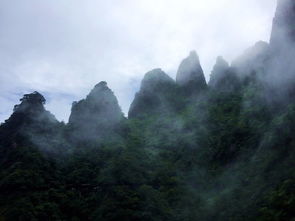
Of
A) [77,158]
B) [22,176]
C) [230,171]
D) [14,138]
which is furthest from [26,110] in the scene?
[230,171]

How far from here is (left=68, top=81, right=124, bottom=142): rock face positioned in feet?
167

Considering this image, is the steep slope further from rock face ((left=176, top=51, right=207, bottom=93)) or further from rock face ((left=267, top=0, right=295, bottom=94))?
rock face ((left=267, top=0, right=295, bottom=94))

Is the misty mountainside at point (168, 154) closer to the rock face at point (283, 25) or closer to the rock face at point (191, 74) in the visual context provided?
the rock face at point (283, 25)

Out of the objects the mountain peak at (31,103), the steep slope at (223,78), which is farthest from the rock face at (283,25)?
the mountain peak at (31,103)

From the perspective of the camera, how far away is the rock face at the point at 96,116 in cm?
5075

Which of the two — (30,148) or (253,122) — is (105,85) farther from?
(253,122)

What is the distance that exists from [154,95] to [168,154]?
17.2m

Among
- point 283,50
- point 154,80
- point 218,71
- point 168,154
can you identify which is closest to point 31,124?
point 168,154

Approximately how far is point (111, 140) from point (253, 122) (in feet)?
56.4

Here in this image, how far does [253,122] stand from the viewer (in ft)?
139

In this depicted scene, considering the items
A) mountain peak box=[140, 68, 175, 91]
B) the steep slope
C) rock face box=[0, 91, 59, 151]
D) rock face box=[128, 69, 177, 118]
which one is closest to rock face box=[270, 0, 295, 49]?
the steep slope

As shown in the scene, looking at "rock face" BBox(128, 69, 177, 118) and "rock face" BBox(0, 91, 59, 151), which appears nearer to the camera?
"rock face" BBox(0, 91, 59, 151)

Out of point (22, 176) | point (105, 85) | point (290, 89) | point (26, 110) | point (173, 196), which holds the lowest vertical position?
point (173, 196)

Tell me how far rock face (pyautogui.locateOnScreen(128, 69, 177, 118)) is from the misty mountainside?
0.54 meters
